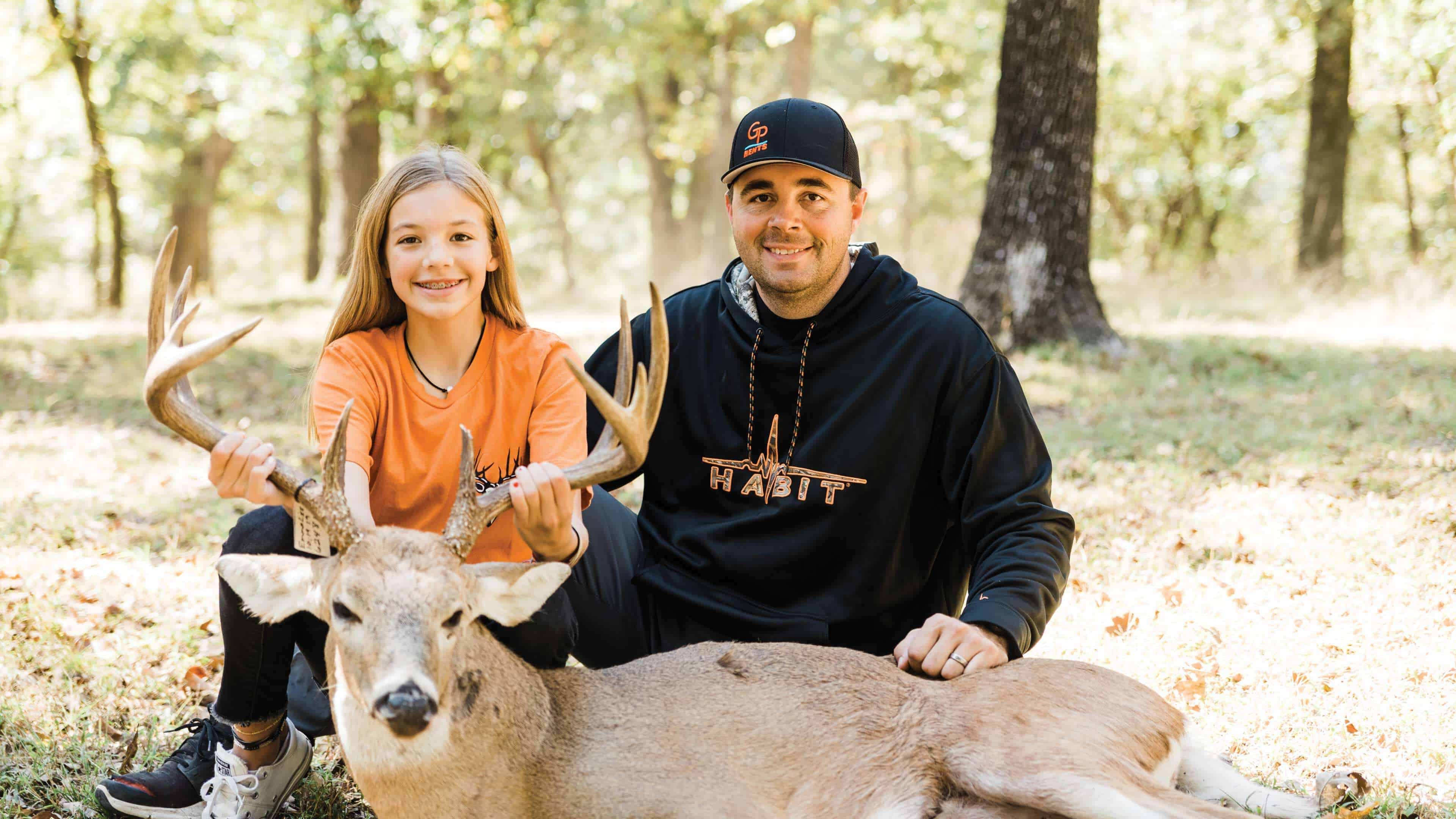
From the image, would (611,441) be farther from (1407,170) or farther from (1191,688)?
(1407,170)

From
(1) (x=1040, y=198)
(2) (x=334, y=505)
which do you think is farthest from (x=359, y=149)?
(2) (x=334, y=505)

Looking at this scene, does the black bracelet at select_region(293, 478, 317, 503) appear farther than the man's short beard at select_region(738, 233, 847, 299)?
No

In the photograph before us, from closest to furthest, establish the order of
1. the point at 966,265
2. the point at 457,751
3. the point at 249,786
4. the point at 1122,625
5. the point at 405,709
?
the point at 405,709
the point at 457,751
the point at 249,786
the point at 1122,625
the point at 966,265

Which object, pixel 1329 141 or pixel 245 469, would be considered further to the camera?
pixel 1329 141

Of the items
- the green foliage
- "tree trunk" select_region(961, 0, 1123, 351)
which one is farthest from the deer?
the green foliage

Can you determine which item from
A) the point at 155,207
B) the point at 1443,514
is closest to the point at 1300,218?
the point at 1443,514

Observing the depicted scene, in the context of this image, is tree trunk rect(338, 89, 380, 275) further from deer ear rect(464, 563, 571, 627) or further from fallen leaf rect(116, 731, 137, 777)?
deer ear rect(464, 563, 571, 627)

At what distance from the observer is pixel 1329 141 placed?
1446cm

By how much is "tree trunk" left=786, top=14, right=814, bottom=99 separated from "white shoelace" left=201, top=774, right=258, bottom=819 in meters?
16.4

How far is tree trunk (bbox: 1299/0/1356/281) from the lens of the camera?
1428 cm

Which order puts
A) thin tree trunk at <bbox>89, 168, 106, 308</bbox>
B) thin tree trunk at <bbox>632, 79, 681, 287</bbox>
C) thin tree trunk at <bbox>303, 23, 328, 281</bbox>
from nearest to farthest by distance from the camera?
1. thin tree trunk at <bbox>89, 168, 106, 308</bbox>
2. thin tree trunk at <bbox>303, 23, 328, 281</bbox>
3. thin tree trunk at <bbox>632, 79, 681, 287</bbox>

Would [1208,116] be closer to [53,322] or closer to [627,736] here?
[53,322]

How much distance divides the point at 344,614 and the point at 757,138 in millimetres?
2098

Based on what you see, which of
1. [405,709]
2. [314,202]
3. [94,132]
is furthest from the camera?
[314,202]
